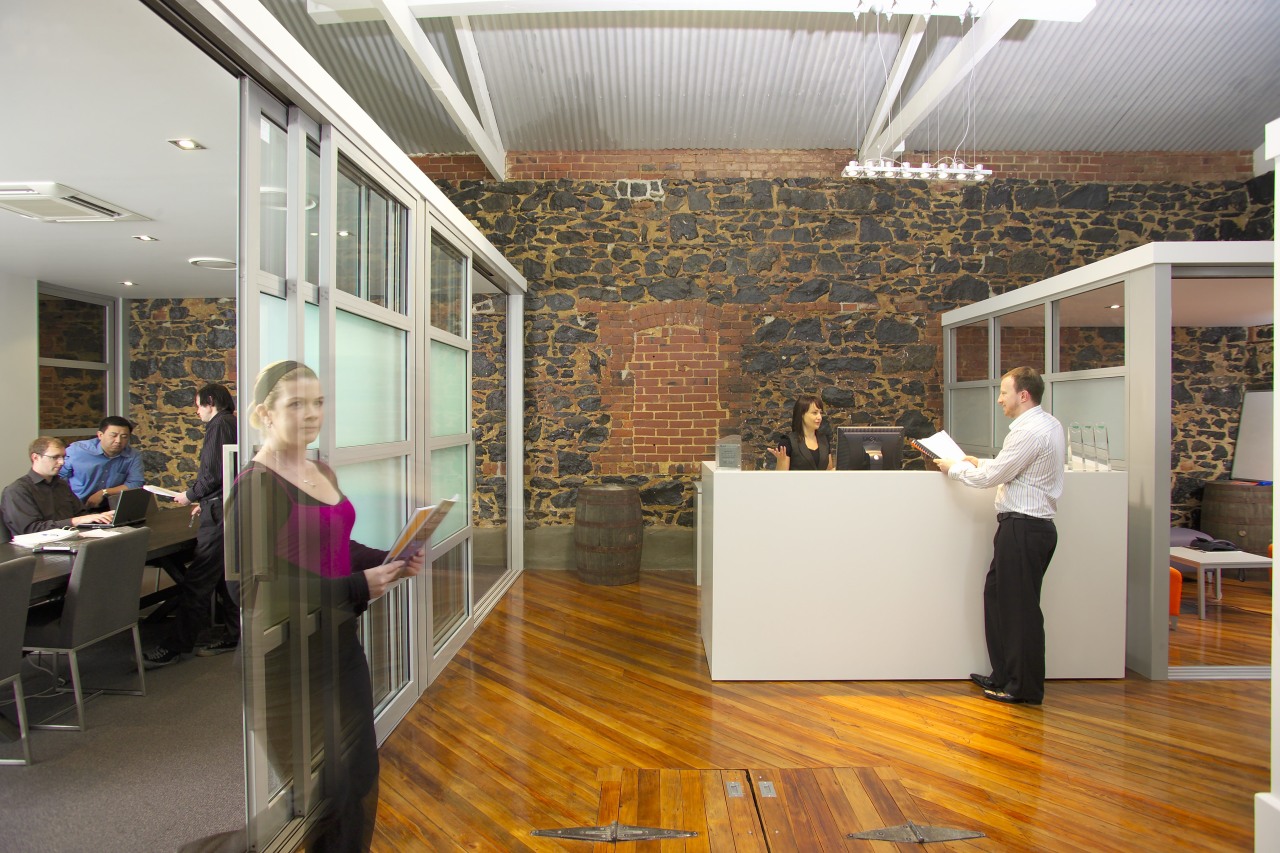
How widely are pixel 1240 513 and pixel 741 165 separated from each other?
5304mm

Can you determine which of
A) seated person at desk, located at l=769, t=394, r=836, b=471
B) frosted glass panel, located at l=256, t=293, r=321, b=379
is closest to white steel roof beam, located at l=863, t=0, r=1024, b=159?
seated person at desk, located at l=769, t=394, r=836, b=471

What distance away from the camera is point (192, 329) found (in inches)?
267

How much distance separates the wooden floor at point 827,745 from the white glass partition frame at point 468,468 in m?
0.11

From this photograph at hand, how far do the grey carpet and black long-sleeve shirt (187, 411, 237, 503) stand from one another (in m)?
0.97

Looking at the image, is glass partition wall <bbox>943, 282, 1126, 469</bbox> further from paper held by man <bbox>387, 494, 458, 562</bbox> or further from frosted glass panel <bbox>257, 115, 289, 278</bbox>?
frosted glass panel <bbox>257, 115, 289, 278</bbox>

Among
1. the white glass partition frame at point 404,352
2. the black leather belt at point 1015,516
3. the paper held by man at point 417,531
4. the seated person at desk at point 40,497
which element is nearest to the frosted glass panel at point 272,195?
the white glass partition frame at point 404,352

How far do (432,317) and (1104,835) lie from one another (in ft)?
11.5

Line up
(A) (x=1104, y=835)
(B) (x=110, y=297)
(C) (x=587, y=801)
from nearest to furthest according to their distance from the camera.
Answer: (A) (x=1104, y=835) → (C) (x=587, y=801) → (B) (x=110, y=297)

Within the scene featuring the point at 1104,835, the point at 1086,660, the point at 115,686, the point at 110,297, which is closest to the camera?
the point at 1104,835

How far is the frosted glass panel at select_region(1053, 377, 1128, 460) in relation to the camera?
3.92 meters

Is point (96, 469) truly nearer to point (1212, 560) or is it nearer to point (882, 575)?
point (882, 575)

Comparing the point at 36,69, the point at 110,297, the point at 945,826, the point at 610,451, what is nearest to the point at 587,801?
the point at 945,826

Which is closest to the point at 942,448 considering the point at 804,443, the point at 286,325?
the point at 804,443

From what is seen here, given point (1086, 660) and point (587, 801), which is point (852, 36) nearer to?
point (1086, 660)
